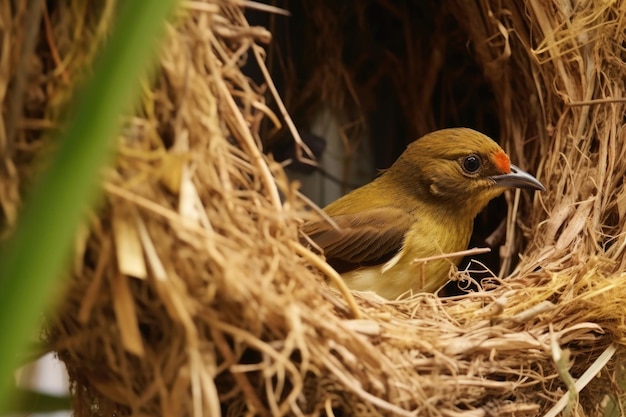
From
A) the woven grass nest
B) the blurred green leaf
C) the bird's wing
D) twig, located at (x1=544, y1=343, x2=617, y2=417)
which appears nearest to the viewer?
the blurred green leaf

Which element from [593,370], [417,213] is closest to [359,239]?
[417,213]

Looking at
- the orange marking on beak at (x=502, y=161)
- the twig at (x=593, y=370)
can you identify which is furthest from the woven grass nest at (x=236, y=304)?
the orange marking on beak at (x=502, y=161)

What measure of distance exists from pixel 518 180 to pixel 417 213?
0.25m

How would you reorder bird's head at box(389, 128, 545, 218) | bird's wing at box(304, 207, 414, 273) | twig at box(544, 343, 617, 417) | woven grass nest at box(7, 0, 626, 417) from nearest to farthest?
woven grass nest at box(7, 0, 626, 417), twig at box(544, 343, 617, 417), bird's wing at box(304, 207, 414, 273), bird's head at box(389, 128, 545, 218)

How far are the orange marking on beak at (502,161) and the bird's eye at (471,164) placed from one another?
0.15 feet

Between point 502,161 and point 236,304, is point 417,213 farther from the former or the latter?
point 236,304

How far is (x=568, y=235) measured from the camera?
193cm

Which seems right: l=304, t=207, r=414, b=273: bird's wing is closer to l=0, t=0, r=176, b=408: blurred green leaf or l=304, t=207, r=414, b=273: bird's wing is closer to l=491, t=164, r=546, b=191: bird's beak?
l=491, t=164, r=546, b=191: bird's beak

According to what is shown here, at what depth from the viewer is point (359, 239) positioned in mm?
2008

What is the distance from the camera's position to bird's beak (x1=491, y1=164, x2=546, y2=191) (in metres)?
2.04

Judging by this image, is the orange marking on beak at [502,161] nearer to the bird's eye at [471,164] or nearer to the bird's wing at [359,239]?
the bird's eye at [471,164]

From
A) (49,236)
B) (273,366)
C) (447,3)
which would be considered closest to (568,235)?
(447,3)

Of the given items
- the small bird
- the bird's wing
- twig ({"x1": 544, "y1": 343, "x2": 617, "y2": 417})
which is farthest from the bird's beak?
twig ({"x1": 544, "y1": 343, "x2": 617, "y2": 417})

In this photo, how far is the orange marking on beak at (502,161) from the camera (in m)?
2.09
